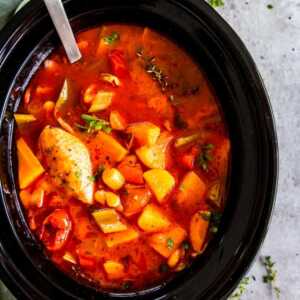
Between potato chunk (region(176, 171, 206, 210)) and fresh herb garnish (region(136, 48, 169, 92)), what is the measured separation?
0.45 meters

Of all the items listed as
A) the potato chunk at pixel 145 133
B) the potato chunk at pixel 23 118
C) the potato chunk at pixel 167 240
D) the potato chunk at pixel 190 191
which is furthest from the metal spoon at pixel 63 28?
the potato chunk at pixel 167 240

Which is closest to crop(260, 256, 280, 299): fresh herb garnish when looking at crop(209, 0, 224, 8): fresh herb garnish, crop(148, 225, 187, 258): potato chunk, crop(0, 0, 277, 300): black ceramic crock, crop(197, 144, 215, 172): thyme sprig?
crop(0, 0, 277, 300): black ceramic crock

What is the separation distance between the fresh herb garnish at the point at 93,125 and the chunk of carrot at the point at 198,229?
0.60 m

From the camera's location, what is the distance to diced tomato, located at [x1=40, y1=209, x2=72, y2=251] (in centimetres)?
289

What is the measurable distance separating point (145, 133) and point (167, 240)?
Answer: 0.53 meters

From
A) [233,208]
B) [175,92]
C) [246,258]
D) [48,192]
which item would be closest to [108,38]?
[175,92]

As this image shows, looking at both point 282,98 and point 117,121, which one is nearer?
point 117,121

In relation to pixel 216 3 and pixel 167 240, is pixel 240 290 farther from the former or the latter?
pixel 216 3

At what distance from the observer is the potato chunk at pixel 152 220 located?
9.44 ft

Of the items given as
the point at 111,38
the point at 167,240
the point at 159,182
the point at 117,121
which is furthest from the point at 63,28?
the point at 167,240

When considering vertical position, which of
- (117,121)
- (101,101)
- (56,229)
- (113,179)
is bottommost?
(56,229)

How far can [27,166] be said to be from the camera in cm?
294

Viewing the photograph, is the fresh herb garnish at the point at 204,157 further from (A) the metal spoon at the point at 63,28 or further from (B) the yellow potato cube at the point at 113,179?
(A) the metal spoon at the point at 63,28

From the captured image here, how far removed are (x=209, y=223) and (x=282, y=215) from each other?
0.59 m
